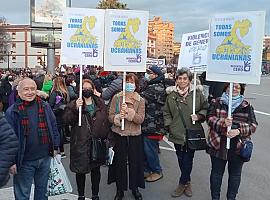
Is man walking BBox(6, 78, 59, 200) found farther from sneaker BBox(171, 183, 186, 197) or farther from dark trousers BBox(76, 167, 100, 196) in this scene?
sneaker BBox(171, 183, 186, 197)

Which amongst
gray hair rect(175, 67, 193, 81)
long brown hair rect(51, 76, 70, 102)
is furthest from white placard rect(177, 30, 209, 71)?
long brown hair rect(51, 76, 70, 102)

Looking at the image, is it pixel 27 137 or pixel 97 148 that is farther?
pixel 97 148

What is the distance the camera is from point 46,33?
2369cm

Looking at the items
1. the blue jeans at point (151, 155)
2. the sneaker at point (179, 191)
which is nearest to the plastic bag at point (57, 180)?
the sneaker at point (179, 191)

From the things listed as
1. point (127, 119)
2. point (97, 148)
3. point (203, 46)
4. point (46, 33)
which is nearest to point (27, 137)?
point (97, 148)

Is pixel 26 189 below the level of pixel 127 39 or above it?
below

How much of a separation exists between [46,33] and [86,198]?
1984cm

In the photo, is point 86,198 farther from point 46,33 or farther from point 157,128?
point 46,33

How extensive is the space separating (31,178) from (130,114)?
5.21ft

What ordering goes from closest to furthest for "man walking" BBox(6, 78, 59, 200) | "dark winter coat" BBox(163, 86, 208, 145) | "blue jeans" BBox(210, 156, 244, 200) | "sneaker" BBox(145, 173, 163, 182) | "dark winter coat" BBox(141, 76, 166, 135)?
"man walking" BBox(6, 78, 59, 200) < "blue jeans" BBox(210, 156, 244, 200) < "dark winter coat" BBox(163, 86, 208, 145) < "dark winter coat" BBox(141, 76, 166, 135) < "sneaker" BBox(145, 173, 163, 182)

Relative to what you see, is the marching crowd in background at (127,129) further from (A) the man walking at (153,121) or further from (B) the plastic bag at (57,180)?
(B) the plastic bag at (57,180)

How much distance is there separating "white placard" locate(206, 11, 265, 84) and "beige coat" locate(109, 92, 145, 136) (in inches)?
42.8

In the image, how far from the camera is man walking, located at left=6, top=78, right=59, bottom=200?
412cm

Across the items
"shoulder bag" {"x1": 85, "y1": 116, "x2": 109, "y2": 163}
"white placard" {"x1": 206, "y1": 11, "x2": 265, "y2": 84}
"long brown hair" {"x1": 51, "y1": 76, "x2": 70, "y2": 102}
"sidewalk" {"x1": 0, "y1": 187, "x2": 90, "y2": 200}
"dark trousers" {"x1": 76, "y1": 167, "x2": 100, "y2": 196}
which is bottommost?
"sidewalk" {"x1": 0, "y1": 187, "x2": 90, "y2": 200}
